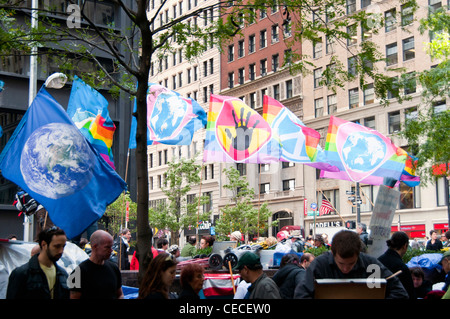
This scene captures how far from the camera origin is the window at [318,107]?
199 feet

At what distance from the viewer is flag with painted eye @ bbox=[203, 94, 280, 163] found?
65.3 ft

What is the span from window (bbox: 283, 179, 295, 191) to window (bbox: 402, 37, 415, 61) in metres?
18.1

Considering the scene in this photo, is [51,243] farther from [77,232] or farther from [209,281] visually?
[209,281]

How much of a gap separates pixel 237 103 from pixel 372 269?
53.2 ft

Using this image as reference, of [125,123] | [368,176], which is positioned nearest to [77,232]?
[368,176]

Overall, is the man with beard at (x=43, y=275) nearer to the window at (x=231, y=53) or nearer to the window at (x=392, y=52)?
the window at (x=392, y=52)

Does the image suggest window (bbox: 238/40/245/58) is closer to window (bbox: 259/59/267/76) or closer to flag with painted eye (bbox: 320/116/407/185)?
window (bbox: 259/59/267/76)

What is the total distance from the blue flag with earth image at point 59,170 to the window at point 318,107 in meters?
52.0

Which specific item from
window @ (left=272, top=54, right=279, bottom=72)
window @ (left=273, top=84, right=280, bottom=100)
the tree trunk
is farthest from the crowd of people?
window @ (left=272, top=54, right=279, bottom=72)

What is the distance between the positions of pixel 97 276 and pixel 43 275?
53 cm

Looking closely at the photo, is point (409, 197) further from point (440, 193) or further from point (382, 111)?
point (382, 111)

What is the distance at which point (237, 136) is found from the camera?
794 inches

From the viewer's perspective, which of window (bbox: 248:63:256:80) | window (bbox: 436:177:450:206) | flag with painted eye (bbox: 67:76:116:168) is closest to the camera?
flag with painted eye (bbox: 67:76:116:168)

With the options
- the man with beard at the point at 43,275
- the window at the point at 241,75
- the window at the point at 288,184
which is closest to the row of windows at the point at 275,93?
the window at the point at 241,75
